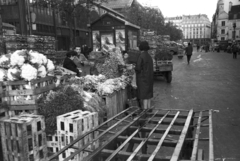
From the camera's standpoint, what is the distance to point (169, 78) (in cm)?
1311

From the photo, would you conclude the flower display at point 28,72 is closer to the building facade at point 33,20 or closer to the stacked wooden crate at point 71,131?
the stacked wooden crate at point 71,131

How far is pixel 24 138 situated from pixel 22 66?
1.50m

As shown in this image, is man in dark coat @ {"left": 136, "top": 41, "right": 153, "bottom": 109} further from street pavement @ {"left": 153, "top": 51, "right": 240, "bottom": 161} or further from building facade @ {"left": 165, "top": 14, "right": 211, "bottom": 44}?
building facade @ {"left": 165, "top": 14, "right": 211, "bottom": 44}

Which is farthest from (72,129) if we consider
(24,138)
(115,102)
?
(115,102)

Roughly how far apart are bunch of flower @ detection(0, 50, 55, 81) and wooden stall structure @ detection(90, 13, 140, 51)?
949 cm

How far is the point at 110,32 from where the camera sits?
14219 millimetres

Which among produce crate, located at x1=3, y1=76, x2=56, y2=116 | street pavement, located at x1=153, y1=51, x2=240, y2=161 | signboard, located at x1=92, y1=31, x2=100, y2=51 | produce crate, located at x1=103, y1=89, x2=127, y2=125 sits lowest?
street pavement, located at x1=153, y1=51, x2=240, y2=161

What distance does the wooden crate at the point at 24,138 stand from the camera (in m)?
3.34

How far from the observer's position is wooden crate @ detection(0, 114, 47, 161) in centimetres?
334

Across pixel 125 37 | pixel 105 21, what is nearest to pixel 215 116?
pixel 125 37

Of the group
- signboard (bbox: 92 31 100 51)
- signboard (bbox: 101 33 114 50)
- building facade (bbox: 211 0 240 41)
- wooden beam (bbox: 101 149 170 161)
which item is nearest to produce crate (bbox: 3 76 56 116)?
wooden beam (bbox: 101 149 170 161)

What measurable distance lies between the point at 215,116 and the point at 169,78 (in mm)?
6260

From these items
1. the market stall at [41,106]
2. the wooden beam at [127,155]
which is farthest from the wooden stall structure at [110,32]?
the wooden beam at [127,155]

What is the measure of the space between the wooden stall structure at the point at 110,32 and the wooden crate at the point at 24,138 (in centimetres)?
1074
